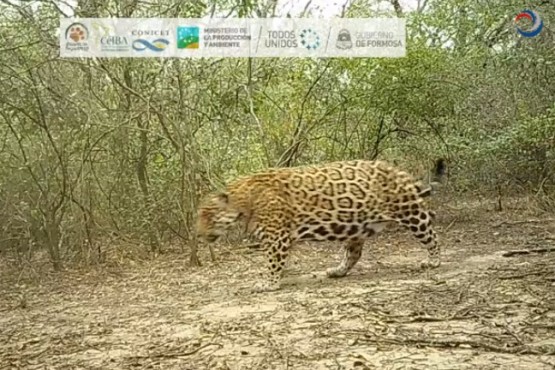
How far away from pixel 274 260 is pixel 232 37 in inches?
129

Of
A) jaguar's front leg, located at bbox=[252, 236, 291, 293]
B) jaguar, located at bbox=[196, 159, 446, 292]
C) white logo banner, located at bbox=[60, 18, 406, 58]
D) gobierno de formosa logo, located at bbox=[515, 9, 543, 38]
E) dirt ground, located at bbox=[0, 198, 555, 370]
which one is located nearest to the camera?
dirt ground, located at bbox=[0, 198, 555, 370]

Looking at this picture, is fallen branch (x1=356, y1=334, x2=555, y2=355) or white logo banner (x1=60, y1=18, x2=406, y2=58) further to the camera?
white logo banner (x1=60, y1=18, x2=406, y2=58)

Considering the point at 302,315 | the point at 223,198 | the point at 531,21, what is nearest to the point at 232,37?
the point at 223,198

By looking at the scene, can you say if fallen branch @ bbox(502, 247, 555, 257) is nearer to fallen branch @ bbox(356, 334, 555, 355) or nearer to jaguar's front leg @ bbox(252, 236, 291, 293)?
jaguar's front leg @ bbox(252, 236, 291, 293)

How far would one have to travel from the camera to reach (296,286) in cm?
672

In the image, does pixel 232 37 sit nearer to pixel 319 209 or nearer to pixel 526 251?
pixel 319 209

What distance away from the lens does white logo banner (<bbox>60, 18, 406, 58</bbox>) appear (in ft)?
26.0

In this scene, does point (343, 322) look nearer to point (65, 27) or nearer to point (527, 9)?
point (65, 27)

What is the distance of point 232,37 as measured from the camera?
8.86 metres

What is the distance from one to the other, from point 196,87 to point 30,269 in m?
2.96

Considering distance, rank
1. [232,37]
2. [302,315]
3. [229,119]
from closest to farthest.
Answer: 1. [302,315]
2. [232,37]
3. [229,119]

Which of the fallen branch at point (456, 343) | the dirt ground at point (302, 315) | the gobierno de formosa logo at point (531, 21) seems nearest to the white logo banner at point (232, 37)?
the gobierno de formosa logo at point (531, 21)

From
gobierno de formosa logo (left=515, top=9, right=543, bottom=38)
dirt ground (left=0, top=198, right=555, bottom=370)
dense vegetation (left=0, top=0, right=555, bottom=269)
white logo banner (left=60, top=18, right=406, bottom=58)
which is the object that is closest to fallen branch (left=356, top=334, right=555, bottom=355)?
dirt ground (left=0, top=198, right=555, bottom=370)

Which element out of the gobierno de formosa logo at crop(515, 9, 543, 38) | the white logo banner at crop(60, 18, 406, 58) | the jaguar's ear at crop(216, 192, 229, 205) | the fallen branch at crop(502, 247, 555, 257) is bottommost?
the fallen branch at crop(502, 247, 555, 257)
